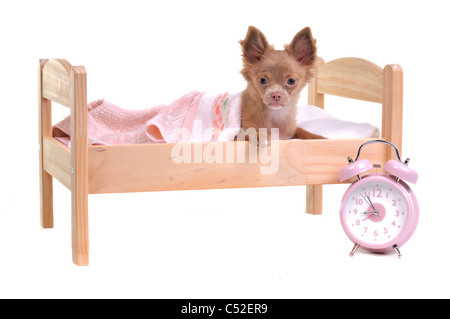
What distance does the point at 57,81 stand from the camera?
10.6 ft

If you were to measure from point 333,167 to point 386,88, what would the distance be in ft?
1.30

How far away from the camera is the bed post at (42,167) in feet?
11.8

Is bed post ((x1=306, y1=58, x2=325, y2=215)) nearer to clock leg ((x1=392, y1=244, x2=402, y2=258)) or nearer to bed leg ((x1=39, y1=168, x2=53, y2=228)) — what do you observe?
clock leg ((x1=392, y1=244, x2=402, y2=258))

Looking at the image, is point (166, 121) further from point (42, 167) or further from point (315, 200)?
point (315, 200)

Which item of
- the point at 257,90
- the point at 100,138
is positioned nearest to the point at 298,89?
the point at 257,90

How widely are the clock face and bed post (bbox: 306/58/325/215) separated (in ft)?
2.73

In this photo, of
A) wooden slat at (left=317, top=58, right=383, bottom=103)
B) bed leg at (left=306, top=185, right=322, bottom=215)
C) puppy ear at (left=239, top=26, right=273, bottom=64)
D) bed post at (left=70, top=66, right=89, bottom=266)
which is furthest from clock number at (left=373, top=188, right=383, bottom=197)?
bed post at (left=70, top=66, right=89, bottom=266)

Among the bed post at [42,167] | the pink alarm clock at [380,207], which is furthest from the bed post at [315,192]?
the bed post at [42,167]

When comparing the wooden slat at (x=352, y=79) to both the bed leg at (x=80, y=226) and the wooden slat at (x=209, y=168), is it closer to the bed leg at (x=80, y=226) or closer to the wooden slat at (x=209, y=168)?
the wooden slat at (x=209, y=168)

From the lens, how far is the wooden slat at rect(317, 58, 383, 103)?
3.30 m

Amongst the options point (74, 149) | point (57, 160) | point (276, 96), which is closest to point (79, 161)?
point (74, 149)

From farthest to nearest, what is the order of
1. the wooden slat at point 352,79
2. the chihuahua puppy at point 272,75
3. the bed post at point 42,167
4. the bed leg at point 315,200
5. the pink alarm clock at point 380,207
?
the bed leg at point 315,200 < the bed post at point 42,167 < the wooden slat at point 352,79 < the chihuahua puppy at point 272,75 < the pink alarm clock at point 380,207

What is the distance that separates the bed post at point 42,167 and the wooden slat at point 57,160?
0.06 m

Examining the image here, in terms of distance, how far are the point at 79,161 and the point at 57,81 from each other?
51 cm
